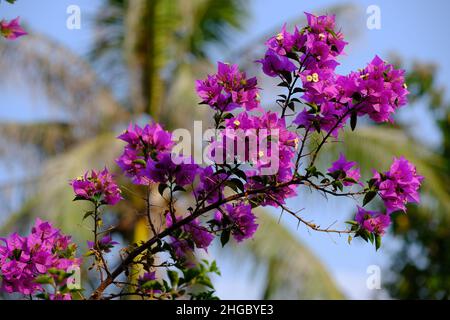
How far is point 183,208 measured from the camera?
691 cm

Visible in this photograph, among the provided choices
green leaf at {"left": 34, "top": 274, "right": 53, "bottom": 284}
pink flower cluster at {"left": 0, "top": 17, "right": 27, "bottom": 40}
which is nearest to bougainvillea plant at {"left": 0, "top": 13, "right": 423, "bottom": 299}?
green leaf at {"left": 34, "top": 274, "right": 53, "bottom": 284}

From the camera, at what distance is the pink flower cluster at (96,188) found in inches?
76.8

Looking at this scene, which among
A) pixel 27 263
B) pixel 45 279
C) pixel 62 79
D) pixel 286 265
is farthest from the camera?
pixel 62 79

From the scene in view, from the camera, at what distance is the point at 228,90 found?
1905 mm

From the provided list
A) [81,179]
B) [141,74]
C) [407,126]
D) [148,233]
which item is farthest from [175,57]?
[81,179]

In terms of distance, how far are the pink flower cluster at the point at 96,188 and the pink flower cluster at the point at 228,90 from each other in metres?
0.35

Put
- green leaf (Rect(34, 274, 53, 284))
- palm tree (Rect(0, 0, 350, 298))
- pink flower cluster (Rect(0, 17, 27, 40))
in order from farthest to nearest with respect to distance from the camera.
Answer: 1. palm tree (Rect(0, 0, 350, 298))
2. pink flower cluster (Rect(0, 17, 27, 40))
3. green leaf (Rect(34, 274, 53, 284))

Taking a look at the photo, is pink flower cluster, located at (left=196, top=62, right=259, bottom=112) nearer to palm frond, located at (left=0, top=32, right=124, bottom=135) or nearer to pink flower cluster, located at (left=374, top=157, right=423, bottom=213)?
pink flower cluster, located at (left=374, top=157, right=423, bottom=213)

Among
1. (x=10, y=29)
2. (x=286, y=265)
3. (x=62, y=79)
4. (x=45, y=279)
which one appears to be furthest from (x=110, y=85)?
(x=45, y=279)

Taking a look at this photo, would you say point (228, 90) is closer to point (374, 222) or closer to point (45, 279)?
point (374, 222)

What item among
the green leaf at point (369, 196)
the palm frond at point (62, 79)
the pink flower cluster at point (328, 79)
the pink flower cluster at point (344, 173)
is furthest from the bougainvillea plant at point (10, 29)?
the palm frond at point (62, 79)

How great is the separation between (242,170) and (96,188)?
409mm

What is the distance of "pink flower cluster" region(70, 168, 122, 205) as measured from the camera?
195 cm
